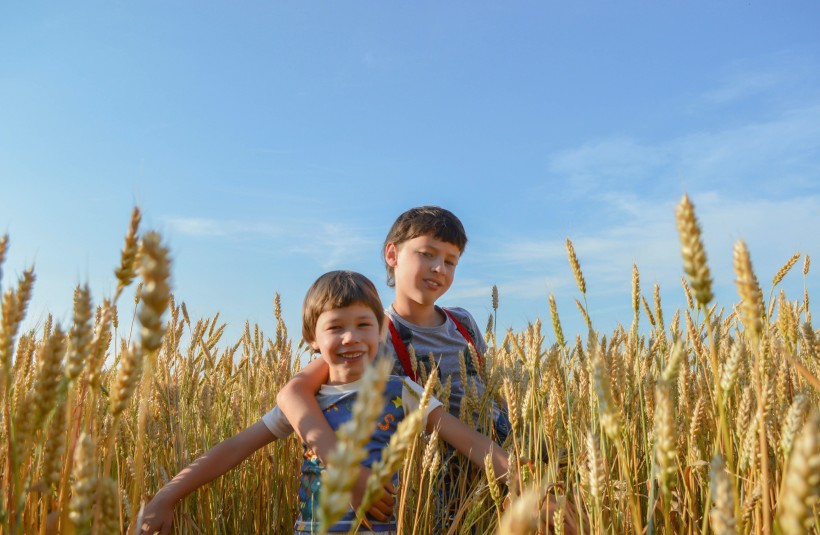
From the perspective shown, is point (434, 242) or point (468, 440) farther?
point (434, 242)

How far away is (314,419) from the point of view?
2062mm

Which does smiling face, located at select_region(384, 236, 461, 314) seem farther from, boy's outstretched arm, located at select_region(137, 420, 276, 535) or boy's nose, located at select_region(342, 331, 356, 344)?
boy's outstretched arm, located at select_region(137, 420, 276, 535)

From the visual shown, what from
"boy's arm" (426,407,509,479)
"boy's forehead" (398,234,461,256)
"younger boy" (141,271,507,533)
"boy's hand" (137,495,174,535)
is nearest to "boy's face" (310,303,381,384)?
"younger boy" (141,271,507,533)

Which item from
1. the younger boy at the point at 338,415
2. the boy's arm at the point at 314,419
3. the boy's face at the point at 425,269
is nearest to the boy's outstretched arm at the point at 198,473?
the younger boy at the point at 338,415

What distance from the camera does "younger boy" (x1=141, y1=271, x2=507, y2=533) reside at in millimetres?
2029

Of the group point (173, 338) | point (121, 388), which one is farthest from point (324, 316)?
point (121, 388)

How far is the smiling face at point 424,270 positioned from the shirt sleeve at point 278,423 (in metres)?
1.04

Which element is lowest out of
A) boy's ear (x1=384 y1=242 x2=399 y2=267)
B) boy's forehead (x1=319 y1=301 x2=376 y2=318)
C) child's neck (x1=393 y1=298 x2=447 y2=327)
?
boy's forehead (x1=319 y1=301 x2=376 y2=318)

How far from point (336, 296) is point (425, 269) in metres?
0.83

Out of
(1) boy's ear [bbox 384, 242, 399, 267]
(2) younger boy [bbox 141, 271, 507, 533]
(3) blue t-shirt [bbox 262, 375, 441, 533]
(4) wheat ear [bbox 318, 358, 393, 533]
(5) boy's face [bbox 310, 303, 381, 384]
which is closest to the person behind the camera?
(4) wheat ear [bbox 318, 358, 393, 533]

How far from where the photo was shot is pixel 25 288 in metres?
0.94

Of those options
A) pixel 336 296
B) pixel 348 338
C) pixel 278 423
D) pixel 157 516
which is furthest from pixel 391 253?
pixel 157 516

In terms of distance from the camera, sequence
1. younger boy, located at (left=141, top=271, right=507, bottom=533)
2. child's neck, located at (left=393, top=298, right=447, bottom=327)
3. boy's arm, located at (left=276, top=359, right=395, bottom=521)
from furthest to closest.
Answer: child's neck, located at (left=393, top=298, right=447, bottom=327), younger boy, located at (left=141, top=271, right=507, bottom=533), boy's arm, located at (left=276, top=359, right=395, bottom=521)

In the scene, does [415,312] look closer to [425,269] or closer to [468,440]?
[425,269]
